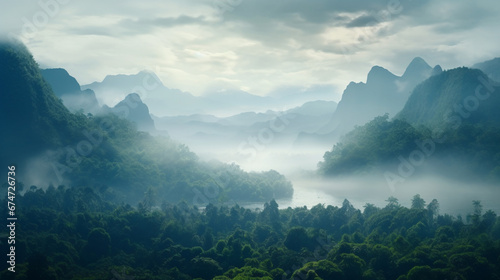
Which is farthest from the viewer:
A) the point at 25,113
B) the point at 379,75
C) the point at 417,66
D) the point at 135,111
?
the point at 379,75

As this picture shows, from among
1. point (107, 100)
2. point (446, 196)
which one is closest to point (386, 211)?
point (446, 196)

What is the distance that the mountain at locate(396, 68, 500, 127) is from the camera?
51.4 meters

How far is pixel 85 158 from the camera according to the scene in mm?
41531

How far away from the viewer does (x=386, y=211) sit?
89.1ft

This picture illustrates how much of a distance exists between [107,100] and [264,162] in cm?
4223

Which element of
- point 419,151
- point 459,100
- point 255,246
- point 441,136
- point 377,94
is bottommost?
point 255,246

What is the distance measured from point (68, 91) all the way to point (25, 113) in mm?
40153

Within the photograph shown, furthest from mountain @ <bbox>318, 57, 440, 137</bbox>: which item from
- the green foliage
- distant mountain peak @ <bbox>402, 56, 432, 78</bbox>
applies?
the green foliage

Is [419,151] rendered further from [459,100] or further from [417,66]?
[417,66]

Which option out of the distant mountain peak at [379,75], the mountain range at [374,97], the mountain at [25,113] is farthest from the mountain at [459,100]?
the mountain at [25,113]

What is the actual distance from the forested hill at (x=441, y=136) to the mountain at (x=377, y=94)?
1025 inches

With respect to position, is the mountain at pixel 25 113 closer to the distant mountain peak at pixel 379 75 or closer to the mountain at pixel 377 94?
the mountain at pixel 377 94

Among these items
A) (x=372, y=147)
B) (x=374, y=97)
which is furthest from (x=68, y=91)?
(x=374, y=97)

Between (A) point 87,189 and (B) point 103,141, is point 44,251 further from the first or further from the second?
(B) point 103,141
